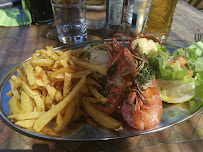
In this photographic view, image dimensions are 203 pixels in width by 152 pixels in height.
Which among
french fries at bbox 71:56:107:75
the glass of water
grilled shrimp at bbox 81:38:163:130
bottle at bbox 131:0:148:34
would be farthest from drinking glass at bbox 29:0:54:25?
grilled shrimp at bbox 81:38:163:130

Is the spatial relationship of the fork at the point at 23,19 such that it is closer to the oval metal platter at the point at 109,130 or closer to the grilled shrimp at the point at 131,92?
the oval metal platter at the point at 109,130

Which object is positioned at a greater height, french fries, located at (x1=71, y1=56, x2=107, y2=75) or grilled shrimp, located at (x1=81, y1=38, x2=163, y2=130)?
french fries, located at (x1=71, y1=56, x2=107, y2=75)

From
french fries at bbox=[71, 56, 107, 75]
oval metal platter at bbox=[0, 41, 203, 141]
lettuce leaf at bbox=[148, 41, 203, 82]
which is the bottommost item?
oval metal platter at bbox=[0, 41, 203, 141]

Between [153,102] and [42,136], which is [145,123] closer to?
[153,102]

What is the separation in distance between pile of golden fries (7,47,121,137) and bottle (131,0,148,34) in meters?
1.51

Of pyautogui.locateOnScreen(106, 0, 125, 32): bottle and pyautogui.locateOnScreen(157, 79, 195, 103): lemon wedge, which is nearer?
pyautogui.locateOnScreen(157, 79, 195, 103): lemon wedge

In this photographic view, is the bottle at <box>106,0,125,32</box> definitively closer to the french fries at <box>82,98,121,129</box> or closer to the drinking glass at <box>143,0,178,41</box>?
the drinking glass at <box>143,0,178,41</box>

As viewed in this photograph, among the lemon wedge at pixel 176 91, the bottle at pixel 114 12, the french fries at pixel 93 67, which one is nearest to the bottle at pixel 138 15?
the bottle at pixel 114 12

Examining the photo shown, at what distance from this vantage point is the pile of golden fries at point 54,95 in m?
1.27

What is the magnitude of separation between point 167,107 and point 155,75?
1.12 ft

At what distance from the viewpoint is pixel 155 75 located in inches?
65.9

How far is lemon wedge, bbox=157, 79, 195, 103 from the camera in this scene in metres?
1.51

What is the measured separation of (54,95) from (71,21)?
5.47 ft

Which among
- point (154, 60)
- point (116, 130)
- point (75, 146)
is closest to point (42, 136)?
point (75, 146)
